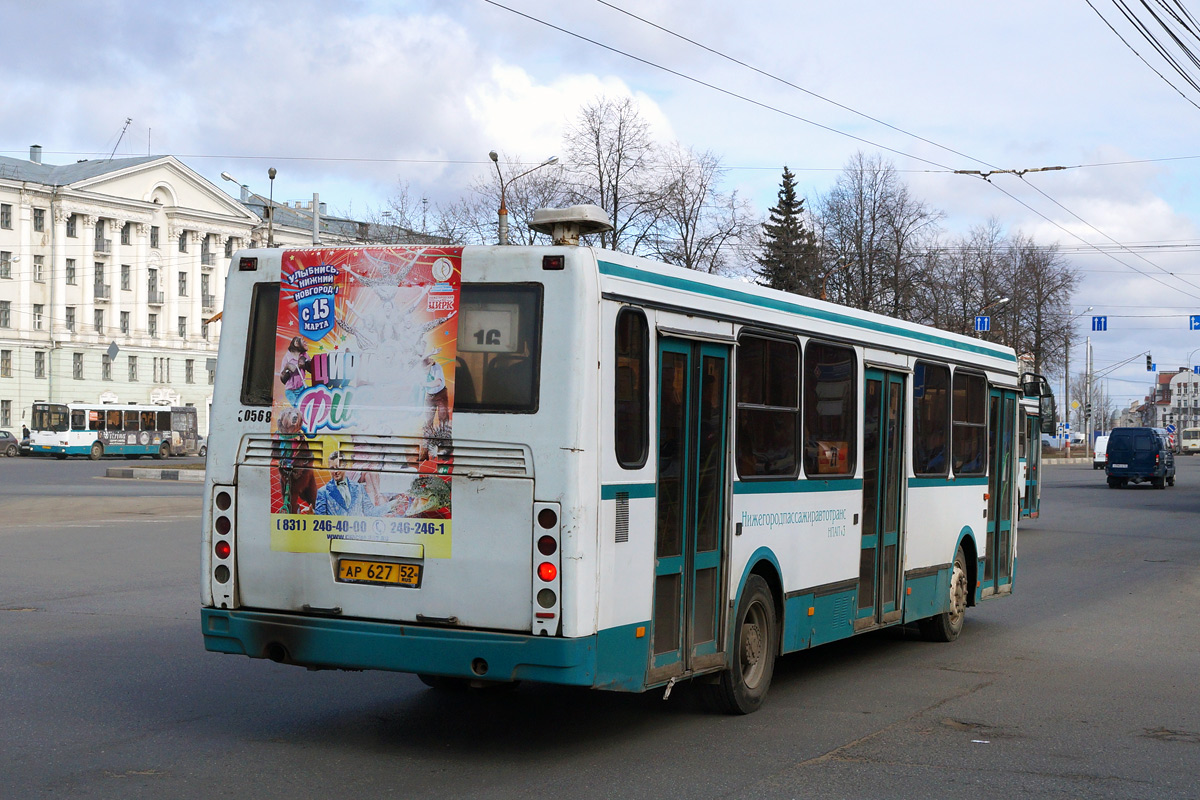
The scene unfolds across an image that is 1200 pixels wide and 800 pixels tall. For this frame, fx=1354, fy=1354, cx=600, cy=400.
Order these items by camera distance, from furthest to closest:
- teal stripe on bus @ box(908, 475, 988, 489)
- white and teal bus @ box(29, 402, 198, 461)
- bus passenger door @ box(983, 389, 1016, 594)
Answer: white and teal bus @ box(29, 402, 198, 461)
bus passenger door @ box(983, 389, 1016, 594)
teal stripe on bus @ box(908, 475, 988, 489)

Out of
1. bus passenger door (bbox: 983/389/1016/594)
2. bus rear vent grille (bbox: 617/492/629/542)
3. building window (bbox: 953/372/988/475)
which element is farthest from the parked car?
bus rear vent grille (bbox: 617/492/629/542)

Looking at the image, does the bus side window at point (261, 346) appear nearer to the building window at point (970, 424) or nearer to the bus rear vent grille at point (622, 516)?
the bus rear vent grille at point (622, 516)

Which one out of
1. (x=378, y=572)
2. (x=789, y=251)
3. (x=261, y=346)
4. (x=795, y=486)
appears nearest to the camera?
(x=378, y=572)

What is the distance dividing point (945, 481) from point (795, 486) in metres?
3.27

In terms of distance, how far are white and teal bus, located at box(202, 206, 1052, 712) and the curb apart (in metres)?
34.9

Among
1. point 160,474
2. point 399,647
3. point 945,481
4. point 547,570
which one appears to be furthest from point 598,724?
point 160,474

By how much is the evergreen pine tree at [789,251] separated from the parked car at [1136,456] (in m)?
12.0

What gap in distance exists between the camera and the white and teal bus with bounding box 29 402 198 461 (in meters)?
64.9

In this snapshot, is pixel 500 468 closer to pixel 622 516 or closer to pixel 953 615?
pixel 622 516

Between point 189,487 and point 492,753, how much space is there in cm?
3259

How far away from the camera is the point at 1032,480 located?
25891mm

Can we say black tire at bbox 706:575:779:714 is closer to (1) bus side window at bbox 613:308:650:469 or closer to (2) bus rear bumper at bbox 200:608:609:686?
(1) bus side window at bbox 613:308:650:469

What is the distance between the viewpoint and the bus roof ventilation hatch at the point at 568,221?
285 inches

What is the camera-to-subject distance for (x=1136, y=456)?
48.0 metres
